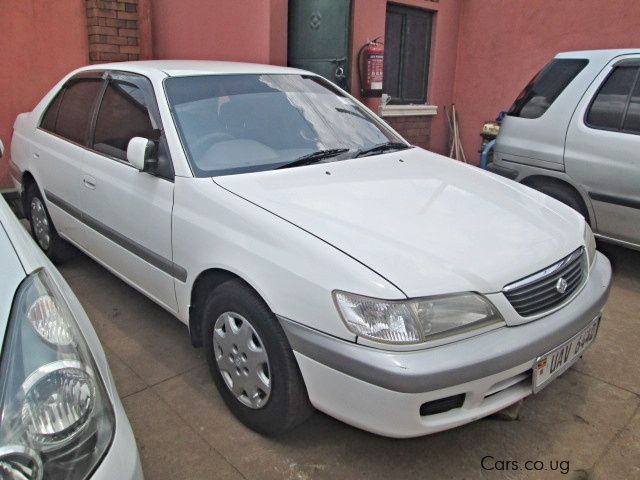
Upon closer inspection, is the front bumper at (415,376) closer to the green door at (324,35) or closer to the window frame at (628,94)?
the window frame at (628,94)

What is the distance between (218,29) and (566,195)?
4089mm

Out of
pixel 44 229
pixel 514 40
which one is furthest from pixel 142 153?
pixel 514 40

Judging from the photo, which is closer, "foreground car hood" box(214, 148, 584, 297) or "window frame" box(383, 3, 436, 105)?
"foreground car hood" box(214, 148, 584, 297)

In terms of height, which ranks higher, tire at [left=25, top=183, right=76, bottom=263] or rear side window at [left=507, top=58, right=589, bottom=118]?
rear side window at [left=507, top=58, right=589, bottom=118]

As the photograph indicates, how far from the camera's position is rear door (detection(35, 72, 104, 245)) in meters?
3.62

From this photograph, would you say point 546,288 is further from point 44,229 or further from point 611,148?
point 44,229

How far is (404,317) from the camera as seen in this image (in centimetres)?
194

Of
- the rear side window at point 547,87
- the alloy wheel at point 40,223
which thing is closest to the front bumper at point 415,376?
the alloy wheel at point 40,223

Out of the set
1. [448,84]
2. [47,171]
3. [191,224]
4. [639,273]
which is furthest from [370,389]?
[448,84]

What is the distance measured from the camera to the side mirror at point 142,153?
2742 millimetres

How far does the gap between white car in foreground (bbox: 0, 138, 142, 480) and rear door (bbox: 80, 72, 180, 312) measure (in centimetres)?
118

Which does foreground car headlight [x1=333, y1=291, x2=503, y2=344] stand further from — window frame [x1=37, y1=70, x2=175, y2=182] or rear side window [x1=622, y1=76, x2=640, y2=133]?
rear side window [x1=622, y1=76, x2=640, y2=133]

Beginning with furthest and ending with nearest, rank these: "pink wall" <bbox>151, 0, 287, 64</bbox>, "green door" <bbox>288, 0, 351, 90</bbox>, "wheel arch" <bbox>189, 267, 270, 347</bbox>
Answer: "green door" <bbox>288, 0, 351, 90</bbox>
"pink wall" <bbox>151, 0, 287, 64</bbox>
"wheel arch" <bbox>189, 267, 270, 347</bbox>

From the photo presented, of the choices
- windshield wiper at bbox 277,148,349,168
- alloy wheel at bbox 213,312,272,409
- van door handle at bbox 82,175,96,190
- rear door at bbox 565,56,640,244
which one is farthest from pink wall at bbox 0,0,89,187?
rear door at bbox 565,56,640,244
